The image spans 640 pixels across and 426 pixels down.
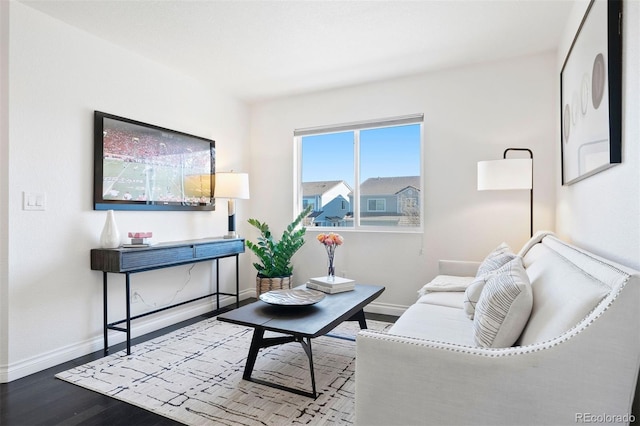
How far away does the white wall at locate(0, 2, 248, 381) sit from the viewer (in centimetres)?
246

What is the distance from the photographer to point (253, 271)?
4.74m

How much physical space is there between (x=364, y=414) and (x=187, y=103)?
3507 mm

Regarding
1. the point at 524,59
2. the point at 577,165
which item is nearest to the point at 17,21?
the point at 577,165

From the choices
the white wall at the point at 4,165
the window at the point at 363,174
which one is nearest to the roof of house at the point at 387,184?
the window at the point at 363,174

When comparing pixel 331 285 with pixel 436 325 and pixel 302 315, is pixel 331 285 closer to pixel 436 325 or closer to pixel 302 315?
pixel 302 315

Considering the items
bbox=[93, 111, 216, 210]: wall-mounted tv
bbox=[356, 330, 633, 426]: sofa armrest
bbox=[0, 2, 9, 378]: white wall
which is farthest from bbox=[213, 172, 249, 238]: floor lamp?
bbox=[356, 330, 633, 426]: sofa armrest

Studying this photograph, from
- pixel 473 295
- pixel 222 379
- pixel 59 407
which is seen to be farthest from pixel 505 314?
pixel 59 407

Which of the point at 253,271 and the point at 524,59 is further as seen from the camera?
the point at 253,271

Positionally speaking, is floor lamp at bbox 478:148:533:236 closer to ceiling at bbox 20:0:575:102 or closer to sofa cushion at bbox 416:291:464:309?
sofa cushion at bbox 416:291:464:309

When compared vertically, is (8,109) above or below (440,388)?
above

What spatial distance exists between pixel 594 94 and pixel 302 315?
197 centimetres

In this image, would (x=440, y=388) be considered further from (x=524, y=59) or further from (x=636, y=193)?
(x=524, y=59)

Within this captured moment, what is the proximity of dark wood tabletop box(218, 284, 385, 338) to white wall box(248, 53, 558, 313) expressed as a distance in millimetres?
1267

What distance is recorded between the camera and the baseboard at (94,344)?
2.43m
